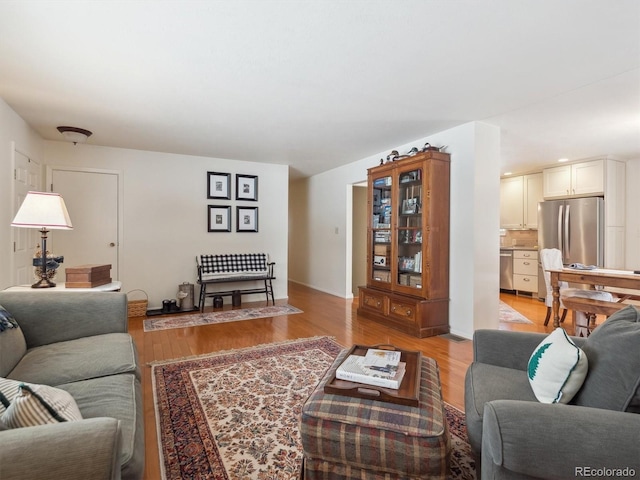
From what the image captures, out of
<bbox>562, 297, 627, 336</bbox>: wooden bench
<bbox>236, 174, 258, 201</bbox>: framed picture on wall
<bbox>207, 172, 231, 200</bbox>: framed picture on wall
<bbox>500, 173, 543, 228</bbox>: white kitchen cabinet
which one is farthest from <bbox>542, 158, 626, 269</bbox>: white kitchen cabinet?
<bbox>207, 172, 231, 200</bbox>: framed picture on wall

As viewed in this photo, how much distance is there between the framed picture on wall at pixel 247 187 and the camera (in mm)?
5430

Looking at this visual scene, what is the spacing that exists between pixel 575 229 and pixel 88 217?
23.4 feet

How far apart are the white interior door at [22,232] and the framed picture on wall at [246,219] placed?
254 centimetres

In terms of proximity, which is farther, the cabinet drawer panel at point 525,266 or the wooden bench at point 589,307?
the cabinet drawer panel at point 525,266

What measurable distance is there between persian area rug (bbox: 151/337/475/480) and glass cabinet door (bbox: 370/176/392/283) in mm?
1601

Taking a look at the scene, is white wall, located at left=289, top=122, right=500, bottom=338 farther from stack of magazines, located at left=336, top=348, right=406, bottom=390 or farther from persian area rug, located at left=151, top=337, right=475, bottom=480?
stack of magazines, located at left=336, top=348, right=406, bottom=390

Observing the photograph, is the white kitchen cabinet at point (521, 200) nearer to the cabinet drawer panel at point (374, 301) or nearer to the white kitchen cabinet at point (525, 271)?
the white kitchen cabinet at point (525, 271)

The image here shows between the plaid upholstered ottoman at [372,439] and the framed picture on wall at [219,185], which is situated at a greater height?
the framed picture on wall at [219,185]

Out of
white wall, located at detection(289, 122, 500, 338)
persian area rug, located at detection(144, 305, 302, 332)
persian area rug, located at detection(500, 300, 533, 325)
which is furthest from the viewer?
persian area rug, located at detection(500, 300, 533, 325)

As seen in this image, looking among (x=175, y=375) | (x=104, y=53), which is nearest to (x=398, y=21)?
(x=104, y=53)

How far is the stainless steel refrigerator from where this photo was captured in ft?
16.3

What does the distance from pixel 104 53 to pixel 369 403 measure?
2629 mm

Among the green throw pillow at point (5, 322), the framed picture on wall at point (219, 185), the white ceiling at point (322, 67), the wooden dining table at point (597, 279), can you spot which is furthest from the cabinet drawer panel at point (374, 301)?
the green throw pillow at point (5, 322)

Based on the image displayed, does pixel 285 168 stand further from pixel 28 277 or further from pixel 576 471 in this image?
pixel 576 471
